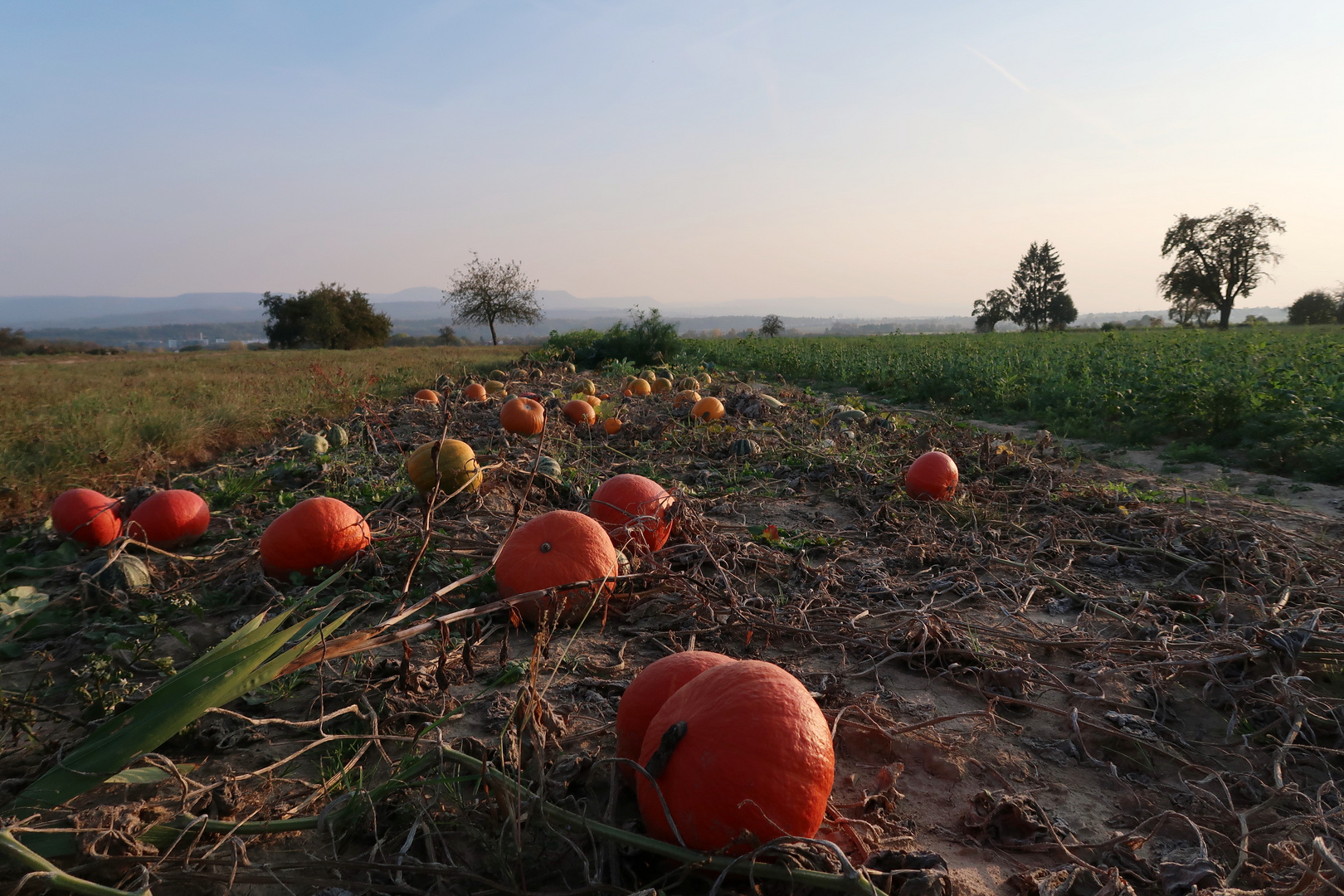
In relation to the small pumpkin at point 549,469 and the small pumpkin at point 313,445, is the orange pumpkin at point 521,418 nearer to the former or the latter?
the small pumpkin at point 549,469

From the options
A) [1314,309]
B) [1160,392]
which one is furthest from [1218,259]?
[1160,392]

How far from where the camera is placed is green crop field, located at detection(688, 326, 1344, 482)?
307 inches

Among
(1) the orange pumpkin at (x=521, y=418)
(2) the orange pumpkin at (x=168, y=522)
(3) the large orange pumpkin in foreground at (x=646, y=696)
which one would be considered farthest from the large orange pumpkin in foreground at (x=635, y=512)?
(1) the orange pumpkin at (x=521, y=418)

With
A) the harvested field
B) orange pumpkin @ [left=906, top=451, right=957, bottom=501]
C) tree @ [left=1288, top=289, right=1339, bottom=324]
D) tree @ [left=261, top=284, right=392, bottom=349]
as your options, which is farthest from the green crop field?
tree @ [left=1288, top=289, right=1339, bottom=324]

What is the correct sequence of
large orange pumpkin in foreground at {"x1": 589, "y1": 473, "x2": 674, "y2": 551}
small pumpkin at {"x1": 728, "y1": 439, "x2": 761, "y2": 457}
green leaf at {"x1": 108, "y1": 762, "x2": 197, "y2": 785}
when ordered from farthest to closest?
small pumpkin at {"x1": 728, "y1": 439, "x2": 761, "y2": 457} → large orange pumpkin in foreground at {"x1": 589, "y1": 473, "x2": 674, "y2": 551} → green leaf at {"x1": 108, "y1": 762, "x2": 197, "y2": 785}

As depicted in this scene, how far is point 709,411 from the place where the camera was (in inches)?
330

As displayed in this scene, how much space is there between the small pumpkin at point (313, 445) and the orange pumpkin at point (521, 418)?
185 centimetres

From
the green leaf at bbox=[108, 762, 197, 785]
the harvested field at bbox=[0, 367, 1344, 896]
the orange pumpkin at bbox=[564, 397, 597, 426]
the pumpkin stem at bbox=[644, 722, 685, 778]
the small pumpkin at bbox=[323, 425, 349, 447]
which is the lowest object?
the harvested field at bbox=[0, 367, 1344, 896]

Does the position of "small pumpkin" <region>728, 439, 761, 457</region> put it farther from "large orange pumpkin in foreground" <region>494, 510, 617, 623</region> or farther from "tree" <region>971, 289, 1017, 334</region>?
"tree" <region>971, 289, 1017, 334</region>

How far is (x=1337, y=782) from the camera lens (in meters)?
2.26

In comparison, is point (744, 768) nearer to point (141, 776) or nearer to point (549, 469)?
point (141, 776)

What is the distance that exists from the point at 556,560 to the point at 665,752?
5.01 feet

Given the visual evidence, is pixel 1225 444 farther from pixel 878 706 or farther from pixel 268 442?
pixel 268 442

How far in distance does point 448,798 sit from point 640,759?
2.04ft
